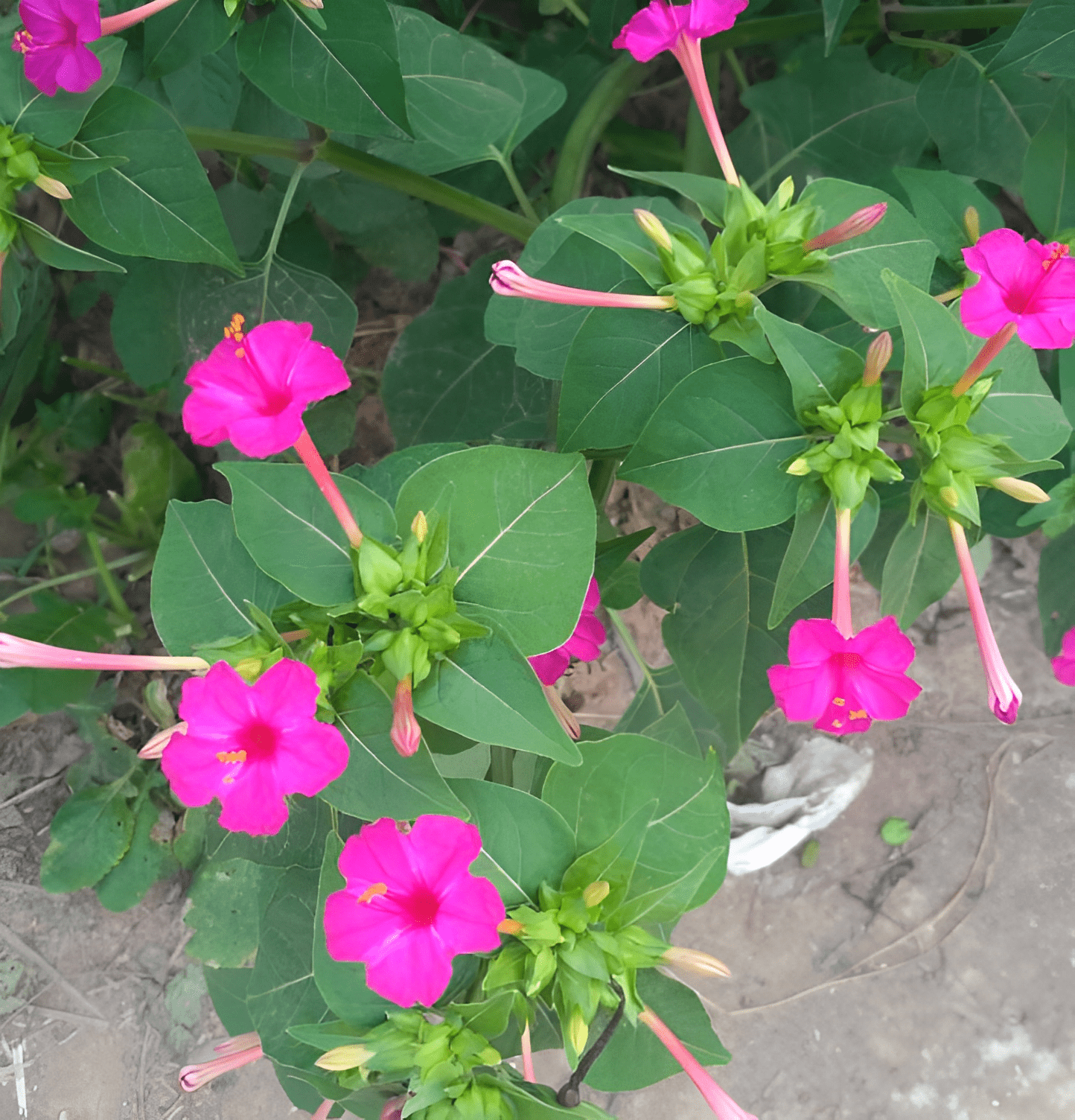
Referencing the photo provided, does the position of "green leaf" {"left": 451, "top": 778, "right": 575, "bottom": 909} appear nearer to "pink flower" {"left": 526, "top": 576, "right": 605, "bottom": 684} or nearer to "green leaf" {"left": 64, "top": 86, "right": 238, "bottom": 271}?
"pink flower" {"left": 526, "top": 576, "right": 605, "bottom": 684}

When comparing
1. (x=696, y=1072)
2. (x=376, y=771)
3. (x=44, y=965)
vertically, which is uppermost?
(x=376, y=771)

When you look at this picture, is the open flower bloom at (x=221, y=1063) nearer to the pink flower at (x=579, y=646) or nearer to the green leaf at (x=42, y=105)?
the pink flower at (x=579, y=646)

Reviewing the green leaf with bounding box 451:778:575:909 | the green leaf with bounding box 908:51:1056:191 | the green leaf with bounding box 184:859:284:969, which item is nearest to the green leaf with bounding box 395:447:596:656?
the green leaf with bounding box 451:778:575:909

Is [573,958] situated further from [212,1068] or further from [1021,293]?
[1021,293]

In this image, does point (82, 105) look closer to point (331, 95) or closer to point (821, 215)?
point (331, 95)

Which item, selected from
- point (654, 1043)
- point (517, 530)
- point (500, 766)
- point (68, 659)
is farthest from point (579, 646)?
point (68, 659)

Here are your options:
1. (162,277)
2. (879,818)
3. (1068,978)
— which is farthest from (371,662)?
(1068,978)

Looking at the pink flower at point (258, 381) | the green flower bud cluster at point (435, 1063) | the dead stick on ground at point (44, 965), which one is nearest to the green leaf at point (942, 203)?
the pink flower at point (258, 381)
